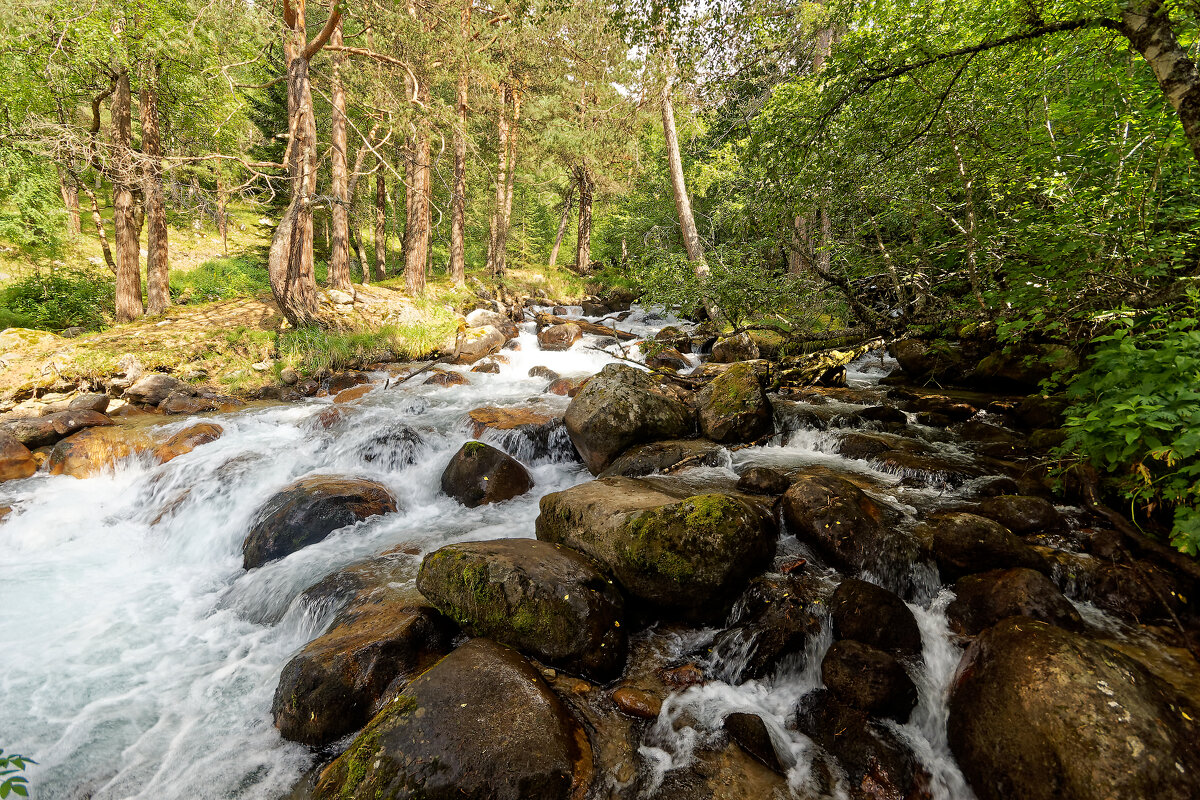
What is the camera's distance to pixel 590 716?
10.8 ft

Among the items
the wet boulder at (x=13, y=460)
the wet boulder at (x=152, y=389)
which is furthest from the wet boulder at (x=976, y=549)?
the wet boulder at (x=152, y=389)

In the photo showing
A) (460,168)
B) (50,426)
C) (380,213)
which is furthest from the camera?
(380,213)

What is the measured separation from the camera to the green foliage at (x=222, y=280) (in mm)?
17875

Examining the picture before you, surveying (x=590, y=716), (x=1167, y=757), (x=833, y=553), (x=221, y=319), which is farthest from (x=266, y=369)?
(x=1167, y=757)

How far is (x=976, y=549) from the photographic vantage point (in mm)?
3928

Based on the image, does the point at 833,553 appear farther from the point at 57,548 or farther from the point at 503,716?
the point at 57,548

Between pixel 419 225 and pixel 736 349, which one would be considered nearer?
pixel 736 349

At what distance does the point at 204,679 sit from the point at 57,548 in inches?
187

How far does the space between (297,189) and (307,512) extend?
9842 mm

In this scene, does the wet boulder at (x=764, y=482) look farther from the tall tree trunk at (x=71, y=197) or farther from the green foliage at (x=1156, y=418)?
the tall tree trunk at (x=71, y=197)

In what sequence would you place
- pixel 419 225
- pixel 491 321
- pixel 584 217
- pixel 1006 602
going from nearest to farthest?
pixel 1006 602 → pixel 419 225 → pixel 491 321 → pixel 584 217

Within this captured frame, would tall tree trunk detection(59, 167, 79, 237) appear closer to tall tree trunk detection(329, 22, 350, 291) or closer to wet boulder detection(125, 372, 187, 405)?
tall tree trunk detection(329, 22, 350, 291)

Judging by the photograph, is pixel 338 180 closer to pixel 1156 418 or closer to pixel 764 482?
pixel 764 482

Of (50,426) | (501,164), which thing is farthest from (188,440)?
(501,164)
